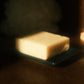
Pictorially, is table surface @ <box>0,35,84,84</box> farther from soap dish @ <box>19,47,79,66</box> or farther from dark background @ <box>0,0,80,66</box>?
dark background @ <box>0,0,80,66</box>

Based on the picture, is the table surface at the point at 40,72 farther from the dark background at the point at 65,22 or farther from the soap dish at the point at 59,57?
the dark background at the point at 65,22

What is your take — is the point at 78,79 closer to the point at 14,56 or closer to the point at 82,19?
the point at 14,56

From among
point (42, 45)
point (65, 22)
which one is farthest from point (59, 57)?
point (65, 22)

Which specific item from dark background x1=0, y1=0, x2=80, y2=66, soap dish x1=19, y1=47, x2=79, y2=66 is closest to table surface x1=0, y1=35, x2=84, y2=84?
soap dish x1=19, y1=47, x2=79, y2=66

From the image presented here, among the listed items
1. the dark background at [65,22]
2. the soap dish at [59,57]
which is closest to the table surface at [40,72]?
the soap dish at [59,57]

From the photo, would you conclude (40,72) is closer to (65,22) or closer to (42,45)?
(42,45)
